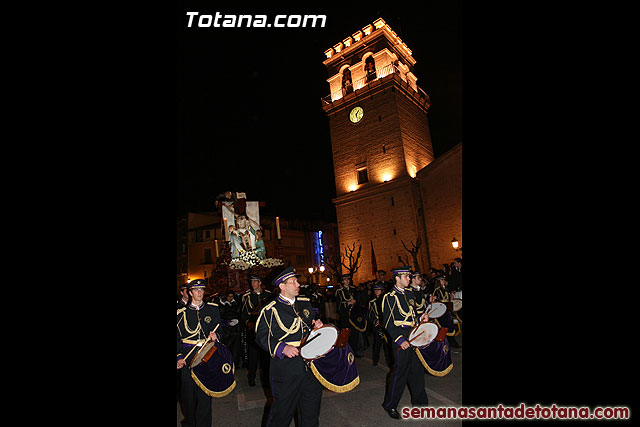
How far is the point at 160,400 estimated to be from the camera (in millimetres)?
2348

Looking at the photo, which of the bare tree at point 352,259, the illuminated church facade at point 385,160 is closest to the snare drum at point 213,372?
the illuminated church facade at point 385,160

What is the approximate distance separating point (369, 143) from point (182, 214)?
2988cm

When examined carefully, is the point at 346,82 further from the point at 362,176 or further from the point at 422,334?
the point at 422,334

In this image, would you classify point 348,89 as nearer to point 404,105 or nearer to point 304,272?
point 404,105

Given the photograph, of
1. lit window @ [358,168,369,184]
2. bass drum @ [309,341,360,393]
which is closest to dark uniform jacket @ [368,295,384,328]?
bass drum @ [309,341,360,393]

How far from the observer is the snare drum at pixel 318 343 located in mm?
4301

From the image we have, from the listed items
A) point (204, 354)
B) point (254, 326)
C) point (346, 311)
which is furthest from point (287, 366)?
point (346, 311)

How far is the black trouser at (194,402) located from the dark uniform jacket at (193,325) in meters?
0.25

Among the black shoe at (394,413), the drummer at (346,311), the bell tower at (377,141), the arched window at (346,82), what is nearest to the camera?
the black shoe at (394,413)

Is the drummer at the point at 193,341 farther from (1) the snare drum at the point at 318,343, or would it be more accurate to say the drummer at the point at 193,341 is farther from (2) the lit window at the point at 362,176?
(2) the lit window at the point at 362,176

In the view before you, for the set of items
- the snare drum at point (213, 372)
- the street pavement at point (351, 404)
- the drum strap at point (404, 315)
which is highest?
the drum strap at point (404, 315)

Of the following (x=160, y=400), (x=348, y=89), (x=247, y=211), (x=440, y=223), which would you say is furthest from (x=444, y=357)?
(x=348, y=89)

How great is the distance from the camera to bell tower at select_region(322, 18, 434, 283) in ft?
92.4

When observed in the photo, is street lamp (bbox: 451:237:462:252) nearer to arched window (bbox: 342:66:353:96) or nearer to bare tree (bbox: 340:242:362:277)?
bare tree (bbox: 340:242:362:277)
